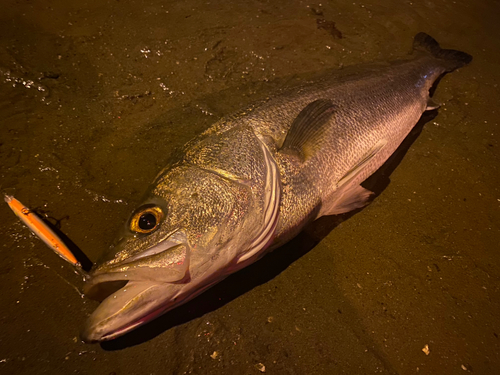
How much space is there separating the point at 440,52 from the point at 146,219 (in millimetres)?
4203

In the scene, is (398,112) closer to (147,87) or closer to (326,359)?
(326,359)

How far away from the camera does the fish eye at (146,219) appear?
5.39 feet

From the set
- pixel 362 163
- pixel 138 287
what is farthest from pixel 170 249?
pixel 362 163

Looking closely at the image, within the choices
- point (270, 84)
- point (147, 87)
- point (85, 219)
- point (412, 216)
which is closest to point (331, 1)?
point (270, 84)

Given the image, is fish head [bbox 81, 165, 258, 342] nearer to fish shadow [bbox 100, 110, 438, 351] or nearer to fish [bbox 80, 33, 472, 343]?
fish [bbox 80, 33, 472, 343]

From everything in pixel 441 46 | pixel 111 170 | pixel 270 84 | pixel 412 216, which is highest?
pixel 111 170

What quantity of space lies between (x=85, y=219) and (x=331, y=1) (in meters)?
4.42

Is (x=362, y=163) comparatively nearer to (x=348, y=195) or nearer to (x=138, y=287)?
(x=348, y=195)

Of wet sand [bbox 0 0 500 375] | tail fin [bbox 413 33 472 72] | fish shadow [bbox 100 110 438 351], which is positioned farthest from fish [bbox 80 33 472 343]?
tail fin [bbox 413 33 472 72]

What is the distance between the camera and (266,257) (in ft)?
7.33

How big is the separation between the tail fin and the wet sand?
148 millimetres

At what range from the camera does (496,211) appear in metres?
2.68

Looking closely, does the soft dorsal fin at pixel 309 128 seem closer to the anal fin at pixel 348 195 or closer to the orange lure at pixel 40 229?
the anal fin at pixel 348 195

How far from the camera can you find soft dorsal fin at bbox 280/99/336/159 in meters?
2.14
